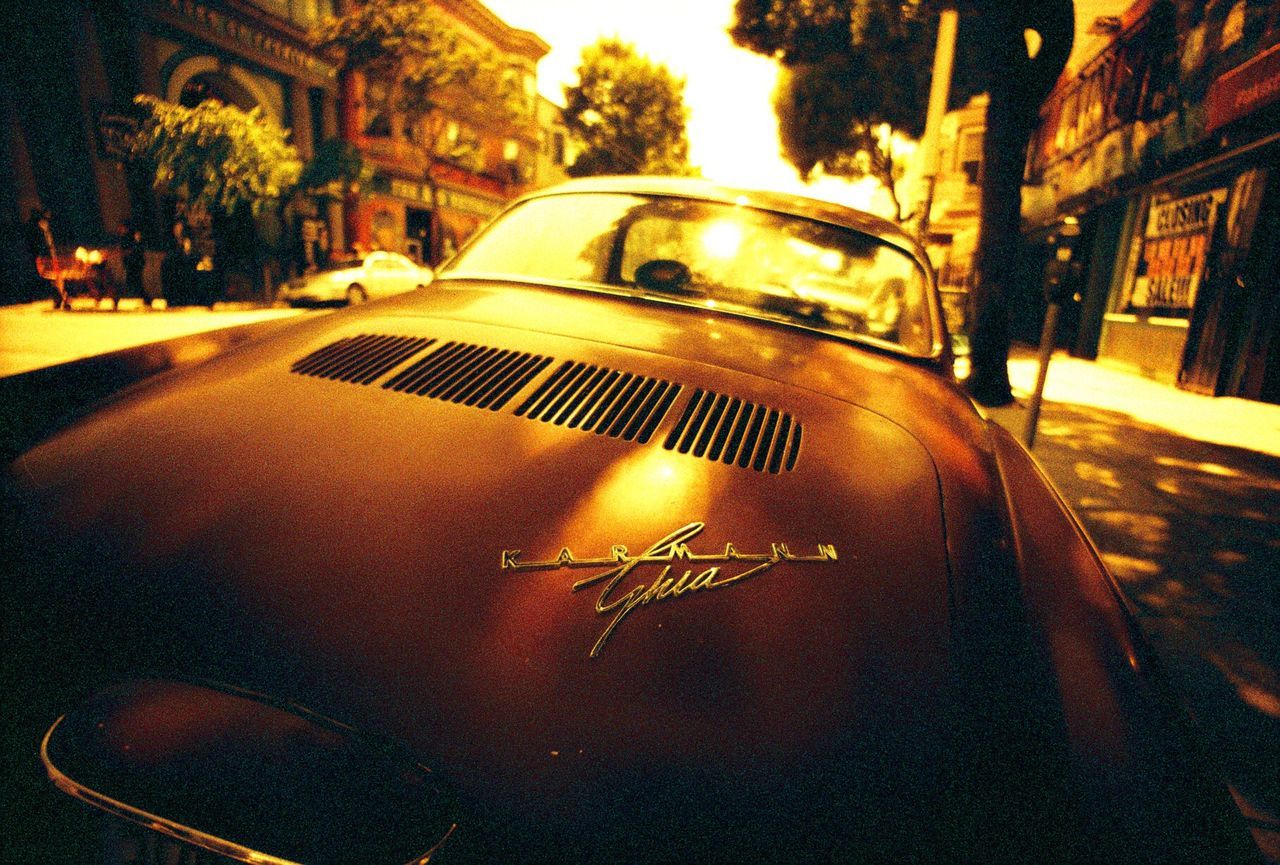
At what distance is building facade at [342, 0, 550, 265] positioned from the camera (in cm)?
2850

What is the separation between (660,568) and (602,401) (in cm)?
48

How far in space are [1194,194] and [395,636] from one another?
14515 millimetres

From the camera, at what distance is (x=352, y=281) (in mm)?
19891

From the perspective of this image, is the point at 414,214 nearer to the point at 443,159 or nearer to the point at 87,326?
the point at 443,159

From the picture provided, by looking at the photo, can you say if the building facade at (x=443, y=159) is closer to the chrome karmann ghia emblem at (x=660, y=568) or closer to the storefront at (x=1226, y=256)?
the storefront at (x=1226, y=256)

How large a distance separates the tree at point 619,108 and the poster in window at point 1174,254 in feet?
108

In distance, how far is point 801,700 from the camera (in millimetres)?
975

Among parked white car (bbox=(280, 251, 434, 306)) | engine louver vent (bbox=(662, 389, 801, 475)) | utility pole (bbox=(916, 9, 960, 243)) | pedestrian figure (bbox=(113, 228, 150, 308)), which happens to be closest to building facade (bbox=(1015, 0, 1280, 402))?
utility pole (bbox=(916, 9, 960, 243))

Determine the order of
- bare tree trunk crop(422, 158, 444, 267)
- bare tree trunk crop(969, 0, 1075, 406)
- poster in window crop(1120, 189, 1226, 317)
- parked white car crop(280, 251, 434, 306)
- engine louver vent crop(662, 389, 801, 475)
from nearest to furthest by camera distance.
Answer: engine louver vent crop(662, 389, 801, 475), bare tree trunk crop(969, 0, 1075, 406), poster in window crop(1120, 189, 1226, 317), parked white car crop(280, 251, 434, 306), bare tree trunk crop(422, 158, 444, 267)

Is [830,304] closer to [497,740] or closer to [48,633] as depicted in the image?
[497,740]

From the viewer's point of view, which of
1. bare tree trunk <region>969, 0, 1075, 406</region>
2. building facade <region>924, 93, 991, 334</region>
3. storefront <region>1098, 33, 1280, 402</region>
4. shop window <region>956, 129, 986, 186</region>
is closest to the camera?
bare tree trunk <region>969, 0, 1075, 406</region>

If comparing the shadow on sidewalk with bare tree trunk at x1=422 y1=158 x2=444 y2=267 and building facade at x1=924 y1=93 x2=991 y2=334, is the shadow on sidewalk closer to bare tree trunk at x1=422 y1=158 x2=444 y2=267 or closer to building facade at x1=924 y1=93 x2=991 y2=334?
building facade at x1=924 y1=93 x2=991 y2=334

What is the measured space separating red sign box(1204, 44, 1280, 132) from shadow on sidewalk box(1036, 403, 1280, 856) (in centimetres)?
488

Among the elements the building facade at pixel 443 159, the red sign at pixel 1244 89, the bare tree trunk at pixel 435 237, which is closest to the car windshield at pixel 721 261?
the red sign at pixel 1244 89
